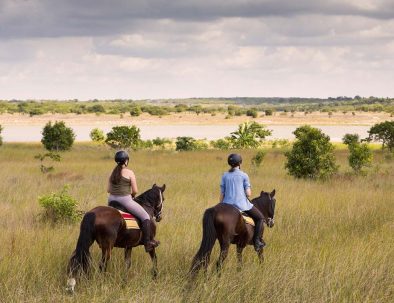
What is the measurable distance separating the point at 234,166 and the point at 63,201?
6.21 metres

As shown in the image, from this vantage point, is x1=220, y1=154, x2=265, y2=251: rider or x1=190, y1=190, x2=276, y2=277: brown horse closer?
x1=190, y1=190, x2=276, y2=277: brown horse

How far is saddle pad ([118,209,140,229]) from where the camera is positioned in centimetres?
876

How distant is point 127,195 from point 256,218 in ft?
7.26

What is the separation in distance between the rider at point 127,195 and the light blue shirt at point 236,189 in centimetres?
139

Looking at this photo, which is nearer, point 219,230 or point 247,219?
point 219,230

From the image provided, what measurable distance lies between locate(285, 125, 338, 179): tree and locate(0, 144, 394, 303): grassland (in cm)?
474

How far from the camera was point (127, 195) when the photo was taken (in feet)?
29.5

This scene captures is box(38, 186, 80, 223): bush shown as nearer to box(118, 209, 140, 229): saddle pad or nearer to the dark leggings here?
box(118, 209, 140, 229): saddle pad

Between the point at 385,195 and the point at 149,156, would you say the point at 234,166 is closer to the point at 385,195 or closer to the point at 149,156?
the point at 385,195

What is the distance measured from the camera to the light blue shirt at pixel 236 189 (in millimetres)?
9391

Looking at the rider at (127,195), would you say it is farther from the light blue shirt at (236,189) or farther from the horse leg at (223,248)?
the light blue shirt at (236,189)

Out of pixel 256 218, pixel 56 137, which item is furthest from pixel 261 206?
pixel 56 137

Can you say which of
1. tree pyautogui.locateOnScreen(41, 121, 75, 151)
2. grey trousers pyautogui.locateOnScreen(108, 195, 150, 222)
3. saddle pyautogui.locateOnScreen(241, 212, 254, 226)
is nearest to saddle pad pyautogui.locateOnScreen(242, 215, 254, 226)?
saddle pyautogui.locateOnScreen(241, 212, 254, 226)

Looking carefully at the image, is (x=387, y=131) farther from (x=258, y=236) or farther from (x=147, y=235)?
(x=147, y=235)
